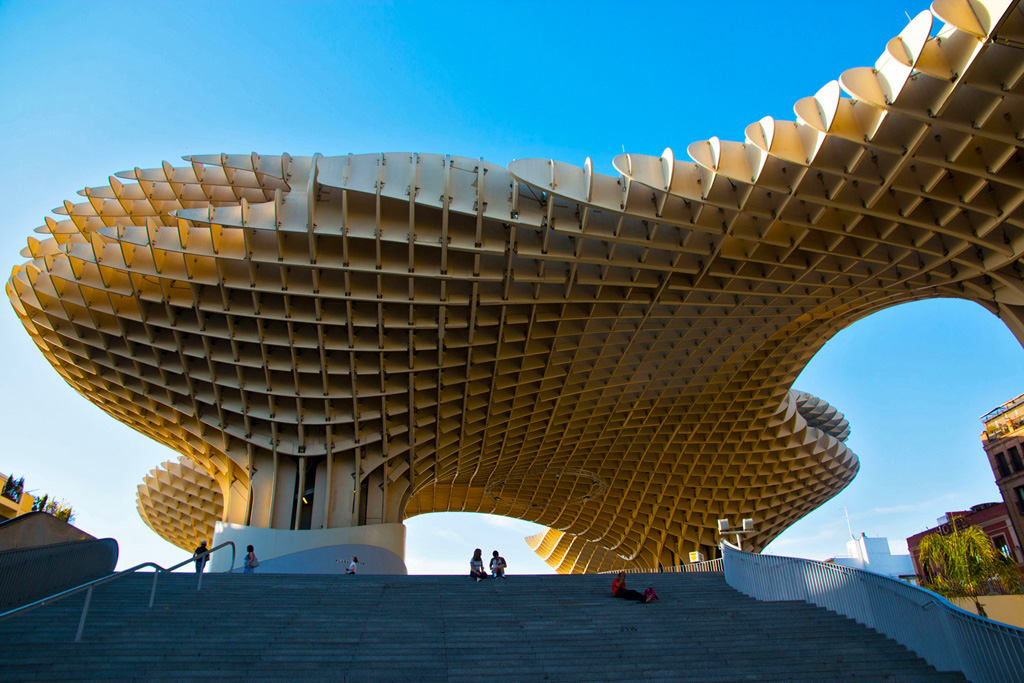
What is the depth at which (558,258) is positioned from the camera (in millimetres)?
21906

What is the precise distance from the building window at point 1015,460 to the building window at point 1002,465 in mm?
488

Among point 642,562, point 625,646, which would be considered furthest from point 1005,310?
point 642,562

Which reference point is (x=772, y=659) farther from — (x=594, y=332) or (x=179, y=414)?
(x=179, y=414)

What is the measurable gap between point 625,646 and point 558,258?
A: 1285cm

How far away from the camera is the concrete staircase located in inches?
414

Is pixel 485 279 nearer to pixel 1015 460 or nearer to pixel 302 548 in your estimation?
pixel 302 548

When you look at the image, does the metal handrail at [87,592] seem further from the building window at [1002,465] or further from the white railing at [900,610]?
the building window at [1002,465]

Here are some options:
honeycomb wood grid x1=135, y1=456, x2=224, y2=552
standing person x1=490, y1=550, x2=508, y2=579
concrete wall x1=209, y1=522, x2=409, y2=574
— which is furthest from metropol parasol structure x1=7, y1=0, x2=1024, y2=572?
honeycomb wood grid x1=135, y1=456, x2=224, y2=552

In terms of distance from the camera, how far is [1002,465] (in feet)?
150

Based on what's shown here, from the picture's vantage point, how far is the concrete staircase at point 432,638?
10.5 meters

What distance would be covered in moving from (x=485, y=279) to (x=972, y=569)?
1003 inches

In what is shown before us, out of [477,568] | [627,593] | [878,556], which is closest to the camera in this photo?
[627,593]

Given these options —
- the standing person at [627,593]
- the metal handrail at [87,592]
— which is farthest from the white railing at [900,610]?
the metal handrail at [87,592]

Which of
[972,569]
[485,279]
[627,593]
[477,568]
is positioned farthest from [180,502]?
[972,569]
